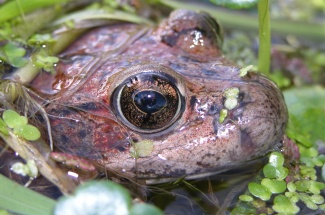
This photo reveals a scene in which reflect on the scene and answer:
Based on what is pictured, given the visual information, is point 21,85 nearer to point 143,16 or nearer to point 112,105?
point 112,105

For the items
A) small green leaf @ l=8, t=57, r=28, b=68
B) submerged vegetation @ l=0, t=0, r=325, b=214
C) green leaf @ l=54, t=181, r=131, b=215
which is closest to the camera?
green leaf @ l=54, t=181, r=131, b=215

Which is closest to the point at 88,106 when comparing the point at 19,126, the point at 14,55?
the point at 19,126

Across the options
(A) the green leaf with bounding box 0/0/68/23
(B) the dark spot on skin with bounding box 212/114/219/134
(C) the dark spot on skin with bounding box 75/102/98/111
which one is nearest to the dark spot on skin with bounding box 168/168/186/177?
(B) the dark spot on skin with bounding box 212/114/219/134

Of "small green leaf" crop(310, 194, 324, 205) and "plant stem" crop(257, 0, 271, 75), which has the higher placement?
"plant stem" crop(257, 0, 271, 75)

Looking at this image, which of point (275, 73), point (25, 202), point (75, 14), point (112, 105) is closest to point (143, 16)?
point (75, 14)

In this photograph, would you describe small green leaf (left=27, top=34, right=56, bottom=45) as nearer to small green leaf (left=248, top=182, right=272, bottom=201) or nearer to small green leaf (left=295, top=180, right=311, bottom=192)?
small green leaf (left=248, top=182, right=272, bottom=201)

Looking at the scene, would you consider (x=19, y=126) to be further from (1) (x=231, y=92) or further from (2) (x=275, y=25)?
(2) (x=275, y=25)

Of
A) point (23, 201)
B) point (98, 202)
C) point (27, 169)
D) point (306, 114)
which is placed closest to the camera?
point (98, 202)
